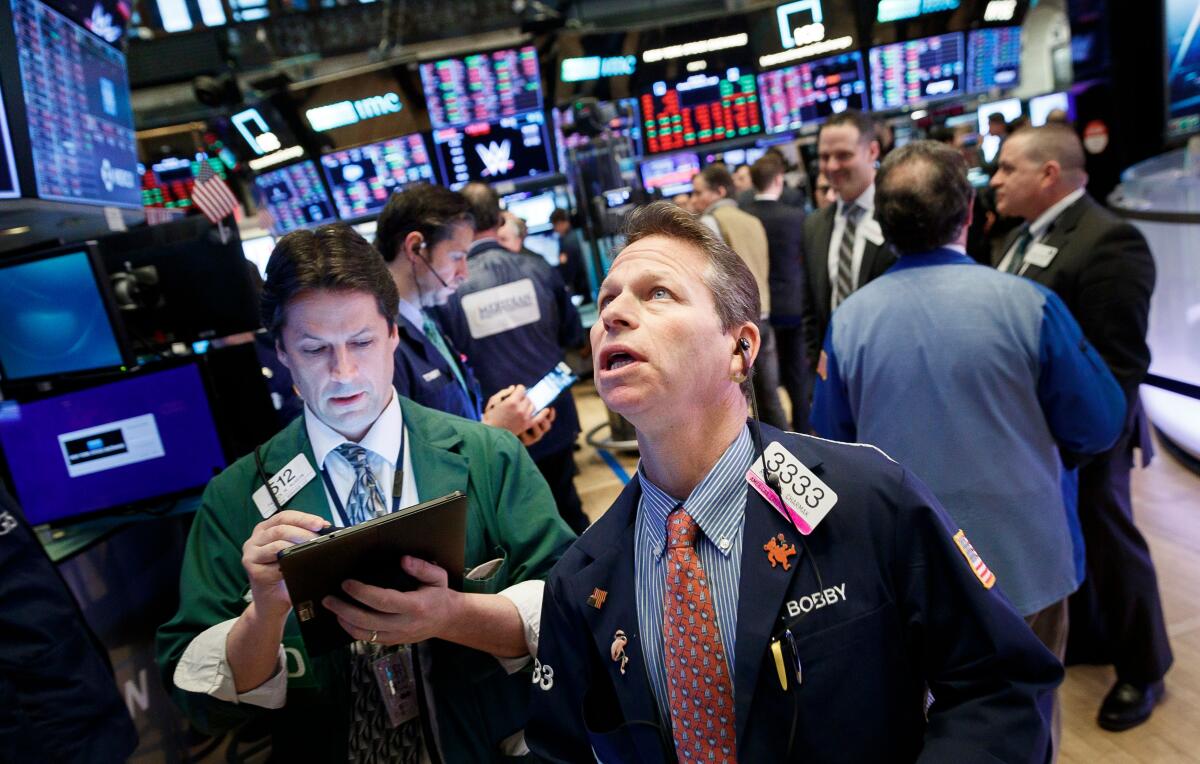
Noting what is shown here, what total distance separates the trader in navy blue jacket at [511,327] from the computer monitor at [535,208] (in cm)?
428

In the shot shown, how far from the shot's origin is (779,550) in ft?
3.84

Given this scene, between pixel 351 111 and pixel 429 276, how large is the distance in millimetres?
4799

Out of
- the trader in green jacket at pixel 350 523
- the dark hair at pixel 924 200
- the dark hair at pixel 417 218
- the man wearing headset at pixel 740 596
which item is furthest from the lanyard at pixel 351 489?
the dark hair at pixel 924 200

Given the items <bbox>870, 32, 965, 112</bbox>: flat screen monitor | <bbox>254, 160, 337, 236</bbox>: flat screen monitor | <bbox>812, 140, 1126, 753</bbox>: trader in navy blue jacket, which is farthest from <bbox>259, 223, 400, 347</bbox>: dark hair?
<bbox>870, 32, 965, 112</bbox>: flat screen monitor

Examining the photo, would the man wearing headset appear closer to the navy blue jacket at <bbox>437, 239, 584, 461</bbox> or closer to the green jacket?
the green jacket

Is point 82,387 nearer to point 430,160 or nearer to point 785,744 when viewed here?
point 785,744

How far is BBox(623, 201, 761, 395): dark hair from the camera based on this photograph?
51.5 inches

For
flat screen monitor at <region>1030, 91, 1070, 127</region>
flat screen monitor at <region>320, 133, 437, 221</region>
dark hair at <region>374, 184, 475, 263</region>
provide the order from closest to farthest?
dark hair at <region>374, 184, 475, 263</region> → flat screen monitor at <region>320, 133, 437, 221</region> → flat screen monitor at <region>1030, 91, 1070, 127</region>

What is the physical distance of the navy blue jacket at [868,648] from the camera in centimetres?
110

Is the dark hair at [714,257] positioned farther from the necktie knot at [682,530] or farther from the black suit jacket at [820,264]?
the black suit jacket at [820,264]

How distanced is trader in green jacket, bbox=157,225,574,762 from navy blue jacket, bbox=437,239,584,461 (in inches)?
84.1

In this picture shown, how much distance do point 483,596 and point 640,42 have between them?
7.46 m

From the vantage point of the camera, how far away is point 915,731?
118 centimetres

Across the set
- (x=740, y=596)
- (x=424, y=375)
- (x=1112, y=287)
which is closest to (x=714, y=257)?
(x=740, y=596)
